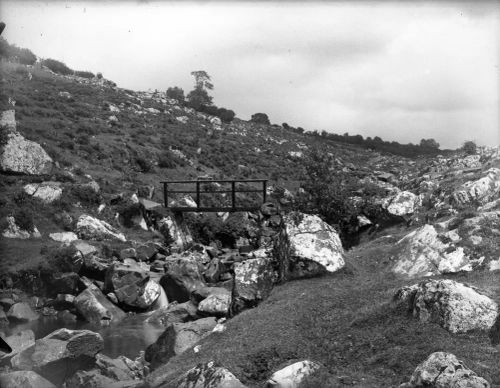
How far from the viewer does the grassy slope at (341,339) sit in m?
10.4

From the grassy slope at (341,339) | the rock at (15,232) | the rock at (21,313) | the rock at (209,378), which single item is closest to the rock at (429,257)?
the grassy slope at (341,339)

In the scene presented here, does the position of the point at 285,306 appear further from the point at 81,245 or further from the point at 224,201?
the point at 224,201

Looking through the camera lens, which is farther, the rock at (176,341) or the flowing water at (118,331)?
the flowing water at (118,331)

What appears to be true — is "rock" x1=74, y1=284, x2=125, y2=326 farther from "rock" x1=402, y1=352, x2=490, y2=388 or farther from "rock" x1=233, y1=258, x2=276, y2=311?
"rock" x1=402, y1=352, x2=490, y2=388

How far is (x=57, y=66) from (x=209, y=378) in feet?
314

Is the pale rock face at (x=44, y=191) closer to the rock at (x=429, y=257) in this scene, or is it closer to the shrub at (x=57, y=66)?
the rock at (x=429, y=257)

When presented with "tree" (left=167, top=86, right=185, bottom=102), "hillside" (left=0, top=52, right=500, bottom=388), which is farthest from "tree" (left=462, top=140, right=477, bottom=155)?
"tree" (left=167, top=86, right=185, bottom=102)

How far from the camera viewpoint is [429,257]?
51.8 ft

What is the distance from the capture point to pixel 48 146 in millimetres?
42031

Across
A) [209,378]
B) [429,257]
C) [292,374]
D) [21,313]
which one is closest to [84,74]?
[21,313]

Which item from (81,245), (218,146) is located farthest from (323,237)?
(218,146)

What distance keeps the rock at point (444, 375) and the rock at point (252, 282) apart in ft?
27.0

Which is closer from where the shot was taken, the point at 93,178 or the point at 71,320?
the point at 71,320

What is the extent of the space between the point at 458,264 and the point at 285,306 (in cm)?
500
